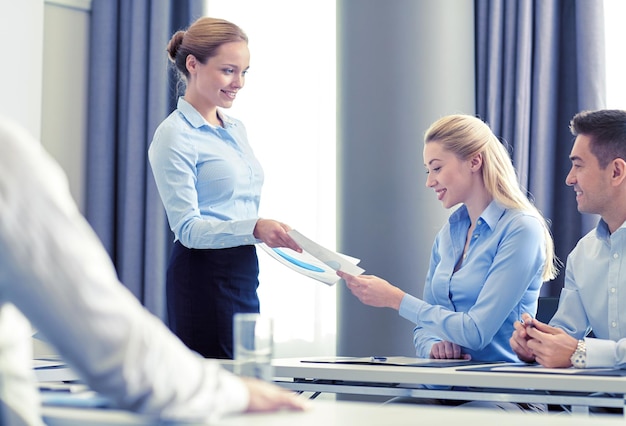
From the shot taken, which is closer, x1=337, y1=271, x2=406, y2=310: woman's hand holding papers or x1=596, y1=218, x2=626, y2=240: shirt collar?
x1=596, y1=218, x2=626, y2=240: shirt collar

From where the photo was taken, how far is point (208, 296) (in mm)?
2748

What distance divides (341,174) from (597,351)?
70.7 inches

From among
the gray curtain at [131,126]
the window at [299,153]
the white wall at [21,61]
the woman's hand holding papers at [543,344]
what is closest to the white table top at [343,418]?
the woman's hand holding papers at [543,344]

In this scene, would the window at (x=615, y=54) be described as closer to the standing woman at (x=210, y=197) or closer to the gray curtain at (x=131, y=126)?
the standing woman at (x=210, y=197)

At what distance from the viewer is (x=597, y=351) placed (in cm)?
223

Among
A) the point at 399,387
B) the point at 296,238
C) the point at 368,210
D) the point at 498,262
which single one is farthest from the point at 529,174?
the point at 399,387

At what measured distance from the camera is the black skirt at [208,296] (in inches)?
108

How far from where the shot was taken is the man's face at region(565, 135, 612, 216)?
2.65 meters

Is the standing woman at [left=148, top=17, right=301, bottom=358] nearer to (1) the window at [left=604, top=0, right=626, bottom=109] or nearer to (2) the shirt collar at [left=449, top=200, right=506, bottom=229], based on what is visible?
(2) the shirt collar at [left=449, top=200, right=506, bottom=229]

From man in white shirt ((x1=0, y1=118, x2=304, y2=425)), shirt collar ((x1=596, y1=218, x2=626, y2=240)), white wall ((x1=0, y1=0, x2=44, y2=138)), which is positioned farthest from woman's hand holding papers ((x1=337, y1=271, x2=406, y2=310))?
white wall ((x1=0, y1=0, x2=44, y2=138))

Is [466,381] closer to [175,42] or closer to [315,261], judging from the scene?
[315,261]

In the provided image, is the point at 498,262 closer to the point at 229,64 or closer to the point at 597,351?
the point at 597,351

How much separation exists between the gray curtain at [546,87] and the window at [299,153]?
856mm

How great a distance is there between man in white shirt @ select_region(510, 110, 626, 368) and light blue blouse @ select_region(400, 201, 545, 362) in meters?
0.11
